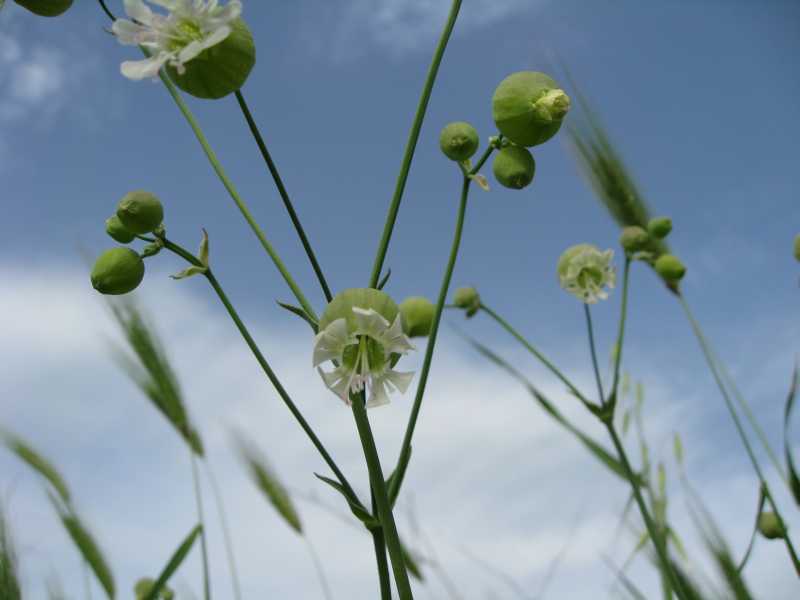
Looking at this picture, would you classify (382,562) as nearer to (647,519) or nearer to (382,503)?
(382,503)

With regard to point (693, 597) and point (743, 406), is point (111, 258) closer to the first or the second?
point (693, 597)

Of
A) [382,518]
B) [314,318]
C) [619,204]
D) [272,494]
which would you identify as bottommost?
[382,518]

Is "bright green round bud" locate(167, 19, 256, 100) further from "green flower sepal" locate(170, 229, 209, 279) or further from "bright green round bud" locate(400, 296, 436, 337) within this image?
"bright green round bud" locate(400, 296, 436, 337)

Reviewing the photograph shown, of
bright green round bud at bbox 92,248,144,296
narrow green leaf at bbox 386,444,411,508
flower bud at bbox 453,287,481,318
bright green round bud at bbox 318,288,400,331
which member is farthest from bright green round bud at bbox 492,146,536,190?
flower bud at bbox 453,287,481,318

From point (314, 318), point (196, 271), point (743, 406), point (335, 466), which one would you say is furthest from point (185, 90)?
point (743, 406)

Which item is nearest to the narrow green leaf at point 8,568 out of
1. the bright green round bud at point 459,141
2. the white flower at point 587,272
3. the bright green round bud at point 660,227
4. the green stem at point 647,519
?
the bright green round bud at point 459,141

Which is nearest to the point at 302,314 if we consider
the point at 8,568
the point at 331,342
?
the point at 331,342
